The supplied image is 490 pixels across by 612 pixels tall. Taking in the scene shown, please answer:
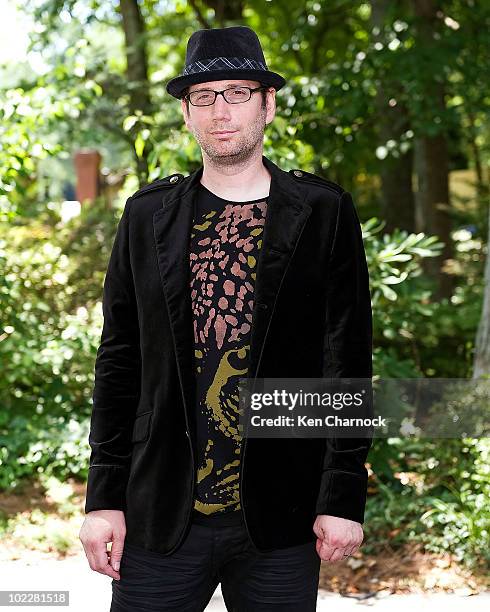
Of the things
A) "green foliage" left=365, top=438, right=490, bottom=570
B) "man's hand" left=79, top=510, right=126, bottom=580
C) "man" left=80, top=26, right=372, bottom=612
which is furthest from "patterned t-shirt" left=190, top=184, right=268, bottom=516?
"green foliage" left=365, top=438, right=490, bottom=570

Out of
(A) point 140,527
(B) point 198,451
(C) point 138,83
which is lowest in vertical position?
(A) point 140,527

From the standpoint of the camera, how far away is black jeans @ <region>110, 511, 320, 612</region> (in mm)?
2459

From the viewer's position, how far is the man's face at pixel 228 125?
249cm

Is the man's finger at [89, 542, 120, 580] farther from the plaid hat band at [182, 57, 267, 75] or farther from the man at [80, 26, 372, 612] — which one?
the plaid hat band at [182, 57, 267, 75]

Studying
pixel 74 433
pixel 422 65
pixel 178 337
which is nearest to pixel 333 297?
pixel 178 337

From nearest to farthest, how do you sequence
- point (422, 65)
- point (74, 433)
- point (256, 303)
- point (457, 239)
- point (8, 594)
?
point (256, 303)
point (8, 594)
point (74, 433)
point (422, 65)
point (457, 239)

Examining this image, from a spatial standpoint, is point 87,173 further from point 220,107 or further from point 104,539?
point 104,539

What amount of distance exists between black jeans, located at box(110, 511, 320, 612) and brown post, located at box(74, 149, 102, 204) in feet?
62.3

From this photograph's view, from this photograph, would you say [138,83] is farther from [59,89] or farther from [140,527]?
[140,527]

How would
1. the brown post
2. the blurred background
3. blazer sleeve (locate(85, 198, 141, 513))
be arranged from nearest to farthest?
1. blazer sleeve (locate(85, 198, 141, 513))
2. the blurred background
3. the brown post

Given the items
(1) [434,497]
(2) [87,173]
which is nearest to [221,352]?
(1) [434,497]

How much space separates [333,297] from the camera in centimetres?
252

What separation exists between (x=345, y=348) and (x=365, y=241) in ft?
14.8

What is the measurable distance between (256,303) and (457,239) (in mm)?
14651
